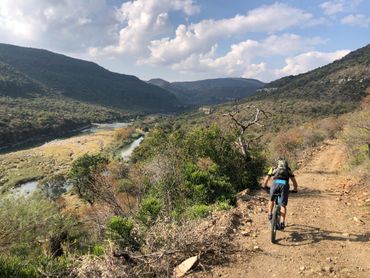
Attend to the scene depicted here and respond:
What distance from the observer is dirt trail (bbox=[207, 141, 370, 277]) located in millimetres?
7117

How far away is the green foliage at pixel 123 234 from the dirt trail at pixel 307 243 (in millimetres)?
1791

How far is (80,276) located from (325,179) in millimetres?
15462

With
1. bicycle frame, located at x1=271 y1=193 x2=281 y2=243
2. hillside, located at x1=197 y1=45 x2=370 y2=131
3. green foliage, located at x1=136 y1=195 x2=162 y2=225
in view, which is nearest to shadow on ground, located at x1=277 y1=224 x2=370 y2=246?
bicycle frame, located at x1=271 y1=193 x2=281 y2=243

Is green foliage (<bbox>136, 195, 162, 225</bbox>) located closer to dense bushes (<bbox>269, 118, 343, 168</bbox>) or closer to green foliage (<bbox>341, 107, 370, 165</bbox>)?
green foliage (<bbox>341, 107, 370, 165</bbox>)

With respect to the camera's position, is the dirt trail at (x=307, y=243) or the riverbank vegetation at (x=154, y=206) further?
the riverbank vegetation at (x=154, y=206)

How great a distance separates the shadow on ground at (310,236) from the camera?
8.51 m

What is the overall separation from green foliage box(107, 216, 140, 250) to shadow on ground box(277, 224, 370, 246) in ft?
10.8

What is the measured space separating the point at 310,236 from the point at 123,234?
4.51m

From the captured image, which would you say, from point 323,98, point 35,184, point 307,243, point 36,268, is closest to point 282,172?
point 307,243

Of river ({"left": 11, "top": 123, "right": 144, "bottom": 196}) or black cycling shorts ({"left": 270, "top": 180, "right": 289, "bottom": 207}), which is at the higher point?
black cycling shorts ({"left": 270, "top": 180, "right": 289, "bottom": 207})

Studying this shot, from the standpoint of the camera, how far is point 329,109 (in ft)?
242

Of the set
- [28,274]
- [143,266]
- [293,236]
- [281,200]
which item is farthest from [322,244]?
[28,274]

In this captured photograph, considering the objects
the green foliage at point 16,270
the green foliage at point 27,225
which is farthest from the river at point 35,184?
the green foliage at point 16,270

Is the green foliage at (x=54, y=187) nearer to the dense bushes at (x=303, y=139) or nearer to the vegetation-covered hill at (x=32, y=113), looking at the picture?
the dense bushes at (x=303, y=139)
